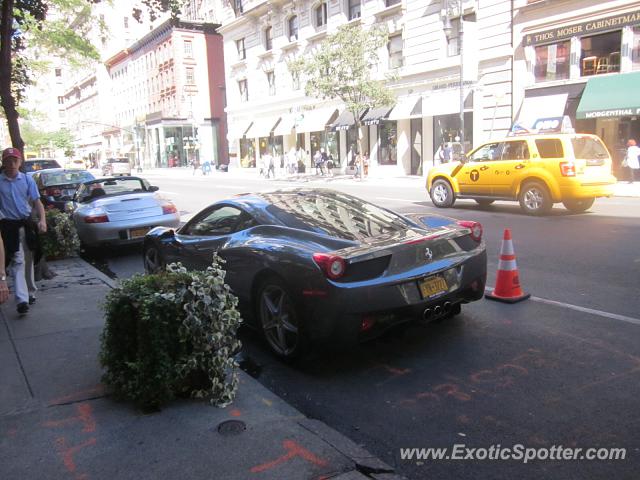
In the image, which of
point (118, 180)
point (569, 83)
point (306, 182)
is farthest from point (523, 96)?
point (118, 180)

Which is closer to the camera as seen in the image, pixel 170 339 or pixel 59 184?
pixel 170 339

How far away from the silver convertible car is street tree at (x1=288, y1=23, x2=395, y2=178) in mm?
17916

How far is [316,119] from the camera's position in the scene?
121ft

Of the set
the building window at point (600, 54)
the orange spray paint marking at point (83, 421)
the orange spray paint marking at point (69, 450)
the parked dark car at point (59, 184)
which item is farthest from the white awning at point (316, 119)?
the orange spray paint marking at point (69, 450)

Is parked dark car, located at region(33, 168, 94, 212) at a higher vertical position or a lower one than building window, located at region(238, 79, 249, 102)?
lower

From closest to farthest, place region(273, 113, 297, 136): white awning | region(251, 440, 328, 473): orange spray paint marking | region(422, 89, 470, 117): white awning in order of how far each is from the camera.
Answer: region(251, 440, 328, 473): orange spray paint marking < region(422, 89, 470, 117): white awning < region(273, 113, 297, 136): white awning

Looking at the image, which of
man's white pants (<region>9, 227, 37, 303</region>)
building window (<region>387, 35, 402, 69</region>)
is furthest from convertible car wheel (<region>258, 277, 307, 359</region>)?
building window (<region>387, 35, 402, 69</region>)

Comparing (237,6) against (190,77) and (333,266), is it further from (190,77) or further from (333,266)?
(333,266)

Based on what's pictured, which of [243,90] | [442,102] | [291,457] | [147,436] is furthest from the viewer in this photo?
[243,90]

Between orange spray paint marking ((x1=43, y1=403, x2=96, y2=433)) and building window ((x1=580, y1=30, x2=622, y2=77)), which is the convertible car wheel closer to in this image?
orange spray paint marking ((x1=43, y1=403, x2=96, y2=433))

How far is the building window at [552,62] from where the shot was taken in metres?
23.0

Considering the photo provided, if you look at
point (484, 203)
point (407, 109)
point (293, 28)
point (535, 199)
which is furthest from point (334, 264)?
point (293, 28)

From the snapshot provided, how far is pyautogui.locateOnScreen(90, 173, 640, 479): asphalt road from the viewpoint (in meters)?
3.20

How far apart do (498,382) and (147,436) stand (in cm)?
244
